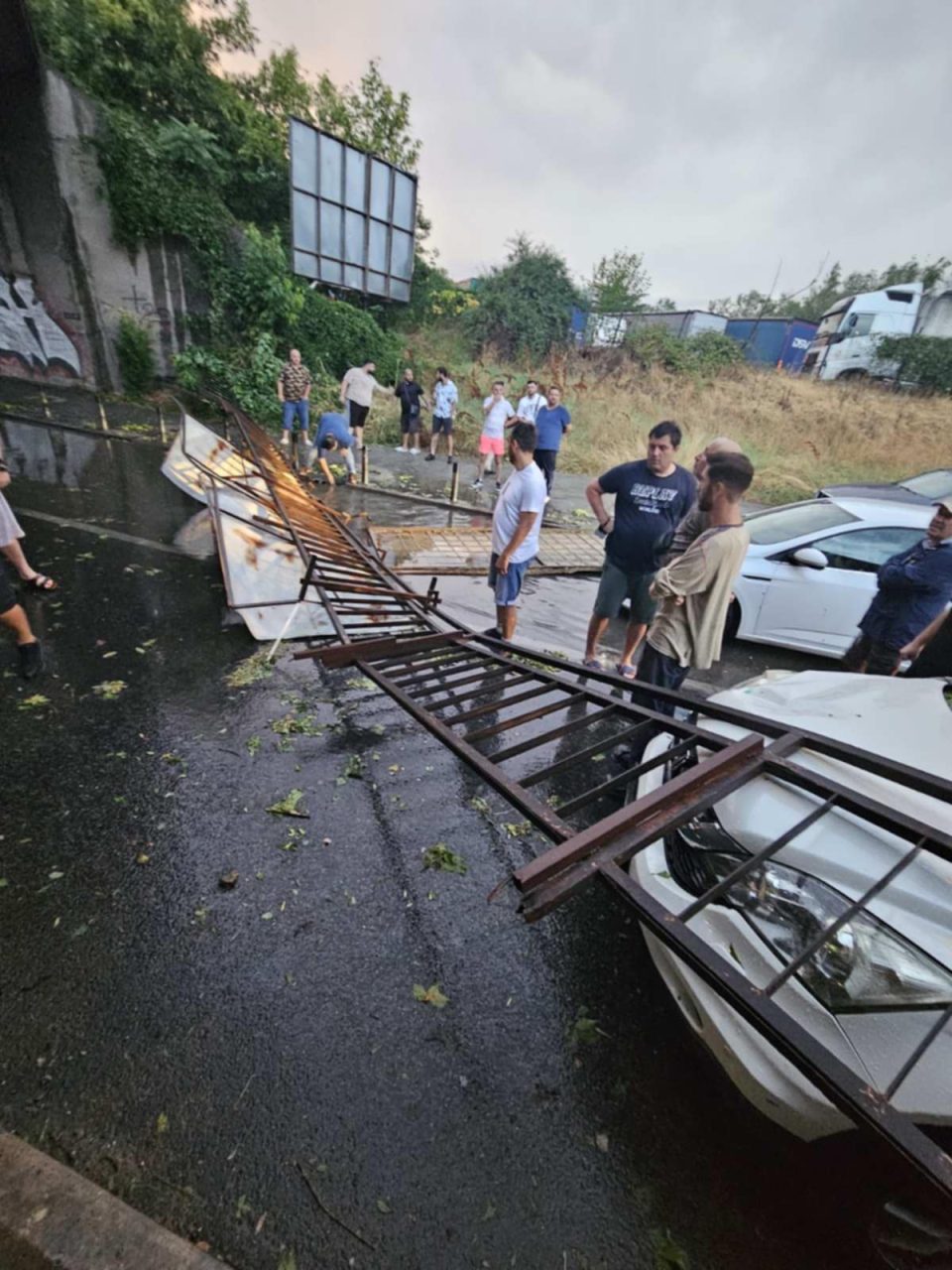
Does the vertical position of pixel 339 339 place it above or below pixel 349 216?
below

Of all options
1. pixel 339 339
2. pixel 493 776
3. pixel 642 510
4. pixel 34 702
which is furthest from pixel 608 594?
pixel 339 339

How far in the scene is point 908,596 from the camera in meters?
3.81

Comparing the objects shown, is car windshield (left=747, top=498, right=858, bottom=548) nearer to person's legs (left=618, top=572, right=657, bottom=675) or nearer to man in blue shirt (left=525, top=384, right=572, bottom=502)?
person's legs (left=618, top=572, right=657, bottom=675)

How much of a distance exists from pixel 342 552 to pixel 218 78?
22376mm

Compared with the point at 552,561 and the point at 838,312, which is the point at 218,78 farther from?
the point at 838,312

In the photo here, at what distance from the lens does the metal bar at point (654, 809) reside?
1.43 metres

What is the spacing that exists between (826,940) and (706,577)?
1.95m

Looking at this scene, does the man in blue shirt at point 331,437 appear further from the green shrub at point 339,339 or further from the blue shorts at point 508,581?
the green shrub at point 339,339

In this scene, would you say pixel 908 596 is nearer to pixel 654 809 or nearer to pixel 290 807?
pixel 654 809

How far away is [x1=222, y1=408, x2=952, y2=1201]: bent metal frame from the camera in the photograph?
3.59ft

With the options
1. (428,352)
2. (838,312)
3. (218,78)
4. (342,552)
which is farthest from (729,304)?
(342,552)

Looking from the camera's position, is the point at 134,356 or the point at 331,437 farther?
the point at 134,356

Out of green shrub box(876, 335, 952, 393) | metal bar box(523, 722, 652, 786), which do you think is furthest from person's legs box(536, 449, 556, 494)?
green shrub box(876, 335, 952, 393)

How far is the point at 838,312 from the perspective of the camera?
28.2 metres
